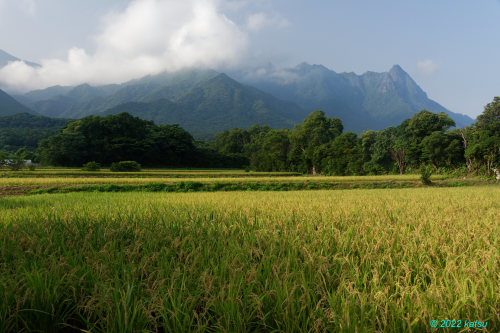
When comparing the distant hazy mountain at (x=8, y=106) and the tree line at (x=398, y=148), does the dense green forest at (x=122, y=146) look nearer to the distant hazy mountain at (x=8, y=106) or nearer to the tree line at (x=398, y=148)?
the tree line at (x=398, y=148)

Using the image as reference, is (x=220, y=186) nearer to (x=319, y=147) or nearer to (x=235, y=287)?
(x=235, y=287)

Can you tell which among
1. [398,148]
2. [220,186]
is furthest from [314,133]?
[220,186]

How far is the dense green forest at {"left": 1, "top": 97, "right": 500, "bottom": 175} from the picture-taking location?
1380 inches

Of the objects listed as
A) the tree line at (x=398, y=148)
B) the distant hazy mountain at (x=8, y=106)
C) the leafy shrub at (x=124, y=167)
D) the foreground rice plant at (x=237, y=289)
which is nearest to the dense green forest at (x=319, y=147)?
the tree line at (x=398, y=148)

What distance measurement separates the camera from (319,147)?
4656cm

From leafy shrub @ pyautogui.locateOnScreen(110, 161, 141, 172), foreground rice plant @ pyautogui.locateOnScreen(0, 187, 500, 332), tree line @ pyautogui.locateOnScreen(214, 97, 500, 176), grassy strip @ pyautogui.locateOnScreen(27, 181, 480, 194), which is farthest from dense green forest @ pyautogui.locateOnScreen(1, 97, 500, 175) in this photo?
foreground rice plant @ pyautogui.locateOnScreen(0, 187, 500, 332)

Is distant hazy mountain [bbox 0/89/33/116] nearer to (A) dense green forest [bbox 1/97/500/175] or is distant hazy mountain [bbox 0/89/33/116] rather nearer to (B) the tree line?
(A) dense green forest [bbox 1/97/500/175]

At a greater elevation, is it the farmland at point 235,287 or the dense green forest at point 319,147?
the dense green forest at point 319,147

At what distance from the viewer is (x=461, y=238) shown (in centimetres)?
319

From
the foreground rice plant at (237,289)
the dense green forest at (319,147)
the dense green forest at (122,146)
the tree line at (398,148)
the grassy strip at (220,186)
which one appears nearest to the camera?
the foreground rice plant at (237,289)

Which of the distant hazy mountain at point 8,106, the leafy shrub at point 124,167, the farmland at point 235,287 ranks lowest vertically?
the farmland at point 235,287

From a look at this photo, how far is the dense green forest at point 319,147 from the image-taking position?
35062mm

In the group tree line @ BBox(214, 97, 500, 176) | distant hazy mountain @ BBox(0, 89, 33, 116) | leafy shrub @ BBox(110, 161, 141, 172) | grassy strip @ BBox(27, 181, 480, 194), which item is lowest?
grassy strip @ BBox(27, 181, 480, 194)

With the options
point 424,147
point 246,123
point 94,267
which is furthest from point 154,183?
point 246,123
